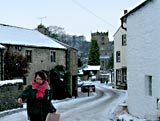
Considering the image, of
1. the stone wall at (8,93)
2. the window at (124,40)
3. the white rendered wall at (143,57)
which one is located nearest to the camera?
the white rendered wall at (143,57)

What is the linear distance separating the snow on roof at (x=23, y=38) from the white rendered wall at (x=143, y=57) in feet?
52.3

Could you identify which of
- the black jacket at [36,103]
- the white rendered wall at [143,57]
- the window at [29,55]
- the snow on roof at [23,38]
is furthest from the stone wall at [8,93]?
the black jacket at [36,103]

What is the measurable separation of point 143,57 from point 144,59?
135 mm

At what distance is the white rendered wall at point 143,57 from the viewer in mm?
16688

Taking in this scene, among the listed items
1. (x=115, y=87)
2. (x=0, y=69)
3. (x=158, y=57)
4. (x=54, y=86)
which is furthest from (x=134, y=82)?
(x=115, y=87)

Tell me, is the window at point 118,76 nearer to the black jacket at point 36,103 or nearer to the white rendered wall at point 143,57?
the white rendered wall at point 143,57

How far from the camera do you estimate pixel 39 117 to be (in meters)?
8.09

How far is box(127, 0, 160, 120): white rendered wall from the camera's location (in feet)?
54.7

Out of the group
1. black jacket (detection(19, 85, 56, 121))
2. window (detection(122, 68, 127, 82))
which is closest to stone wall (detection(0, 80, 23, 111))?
black jacket (detection(19, 85, 56, 121))

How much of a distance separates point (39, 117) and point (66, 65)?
3636 cm

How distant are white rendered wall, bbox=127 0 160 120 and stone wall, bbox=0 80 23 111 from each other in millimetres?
9052

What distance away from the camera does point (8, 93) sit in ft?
87.1

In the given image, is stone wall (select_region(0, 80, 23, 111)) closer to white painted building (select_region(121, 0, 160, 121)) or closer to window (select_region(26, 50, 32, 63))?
window (select_region(26, 50, 32, 63))

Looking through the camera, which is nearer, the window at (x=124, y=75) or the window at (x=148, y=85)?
the window at (x=148, y=85)
